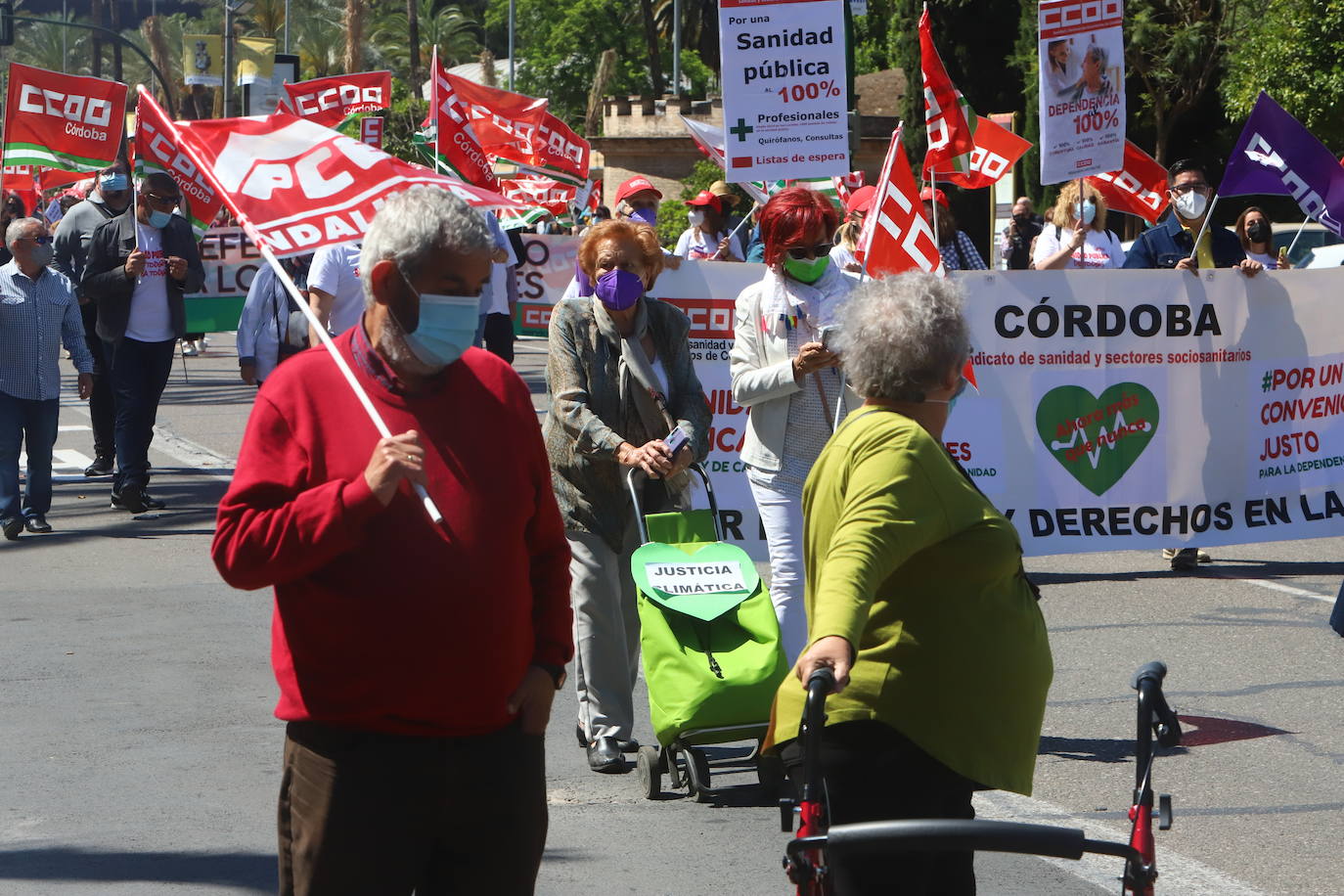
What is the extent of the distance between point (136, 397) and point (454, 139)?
188 inches

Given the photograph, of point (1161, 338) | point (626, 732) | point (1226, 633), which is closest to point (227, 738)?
point (626, 732)

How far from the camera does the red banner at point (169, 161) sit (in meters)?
5.89

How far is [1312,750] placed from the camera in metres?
6.33

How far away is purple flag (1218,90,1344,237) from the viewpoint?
991 cm

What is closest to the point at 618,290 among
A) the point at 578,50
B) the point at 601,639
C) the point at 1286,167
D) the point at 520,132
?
the point at 601,639

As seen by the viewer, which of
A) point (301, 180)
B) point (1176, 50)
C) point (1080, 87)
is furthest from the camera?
point (1176, 50)

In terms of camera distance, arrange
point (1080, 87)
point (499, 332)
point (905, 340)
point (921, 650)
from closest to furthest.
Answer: point (921, 650) → point (905, 340) → point (1080, 87) → point (499, 332)

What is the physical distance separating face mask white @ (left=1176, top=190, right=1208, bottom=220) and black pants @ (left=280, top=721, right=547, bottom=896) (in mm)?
8285

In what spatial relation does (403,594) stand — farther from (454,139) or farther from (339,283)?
(454,139)

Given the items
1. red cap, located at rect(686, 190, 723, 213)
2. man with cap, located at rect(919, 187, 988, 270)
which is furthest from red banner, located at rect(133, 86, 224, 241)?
man with cap, located at rect(919, 187, 988, 270)

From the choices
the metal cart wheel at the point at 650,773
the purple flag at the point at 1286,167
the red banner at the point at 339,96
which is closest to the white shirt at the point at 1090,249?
the purple flag at the point at 1286,167

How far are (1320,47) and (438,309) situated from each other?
3019cm

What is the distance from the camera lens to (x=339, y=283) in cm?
935

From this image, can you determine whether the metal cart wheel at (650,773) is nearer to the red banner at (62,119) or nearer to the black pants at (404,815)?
the black pants at (404,815)
